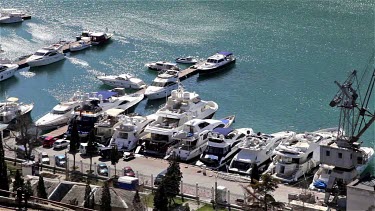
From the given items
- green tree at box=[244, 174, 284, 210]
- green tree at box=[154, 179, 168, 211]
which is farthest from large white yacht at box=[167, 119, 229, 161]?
green tree at box=[244, 174, 284, 210]

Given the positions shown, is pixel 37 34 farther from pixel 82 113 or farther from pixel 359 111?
pixel 359 111

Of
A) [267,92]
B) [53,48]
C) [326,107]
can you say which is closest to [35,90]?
[53,48]

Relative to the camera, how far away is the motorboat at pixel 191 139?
137ft

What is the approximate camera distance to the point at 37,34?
2820 inches

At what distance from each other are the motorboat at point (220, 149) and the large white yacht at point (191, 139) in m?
0.57

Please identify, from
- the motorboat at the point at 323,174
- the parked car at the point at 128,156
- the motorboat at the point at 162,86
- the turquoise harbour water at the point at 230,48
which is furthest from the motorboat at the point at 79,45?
the motorboat at the point at 323,174

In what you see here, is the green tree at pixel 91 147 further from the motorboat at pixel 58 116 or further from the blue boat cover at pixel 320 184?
the blue boat cover at pixel 320 184

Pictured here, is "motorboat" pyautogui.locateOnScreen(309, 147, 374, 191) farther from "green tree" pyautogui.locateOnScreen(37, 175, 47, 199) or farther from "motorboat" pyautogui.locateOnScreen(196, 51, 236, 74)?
"motorboat" pyautogui.locateOnScreen(196, 51, 236, 74)

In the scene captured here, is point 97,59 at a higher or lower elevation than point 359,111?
lower

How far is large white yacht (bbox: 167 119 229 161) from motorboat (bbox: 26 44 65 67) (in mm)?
21571

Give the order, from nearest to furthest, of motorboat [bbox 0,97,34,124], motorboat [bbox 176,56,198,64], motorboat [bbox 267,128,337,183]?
1. motorboat [bbox 267,128,337,183]
2. motorboat [bbox 0,97,34,124]
3. motorboat [bbox 176,56,198,64]

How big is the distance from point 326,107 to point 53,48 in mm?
22738

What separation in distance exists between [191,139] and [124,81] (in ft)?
48.3

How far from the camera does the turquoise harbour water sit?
52844 millimetres
